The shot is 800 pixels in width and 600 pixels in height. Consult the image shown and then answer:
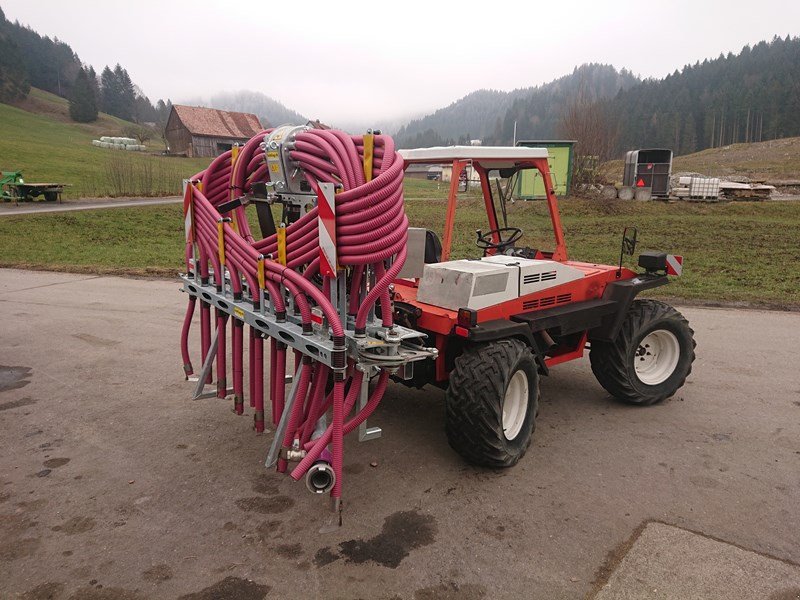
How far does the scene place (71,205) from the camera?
22.3 metres

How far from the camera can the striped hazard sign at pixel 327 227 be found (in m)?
3.12

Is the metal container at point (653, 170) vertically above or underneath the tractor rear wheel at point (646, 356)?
above

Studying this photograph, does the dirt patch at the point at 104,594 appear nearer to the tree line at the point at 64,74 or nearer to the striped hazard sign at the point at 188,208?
the striped hazard sign at the point at 188,208

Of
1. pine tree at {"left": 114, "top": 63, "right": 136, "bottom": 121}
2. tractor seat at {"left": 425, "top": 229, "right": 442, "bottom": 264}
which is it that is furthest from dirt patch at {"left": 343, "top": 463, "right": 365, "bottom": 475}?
pine tree at {"left": 114, "top": 63, "right": 136, "bottom": 121}

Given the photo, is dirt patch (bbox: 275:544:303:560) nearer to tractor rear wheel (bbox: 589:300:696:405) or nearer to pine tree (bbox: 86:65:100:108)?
tractor rear wheel (bbox: 589:300:696:405)

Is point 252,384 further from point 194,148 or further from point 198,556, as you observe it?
point 194,148

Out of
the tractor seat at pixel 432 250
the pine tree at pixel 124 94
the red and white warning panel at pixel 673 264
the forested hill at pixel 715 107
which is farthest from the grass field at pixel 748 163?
the pine tree at pixel 124 94

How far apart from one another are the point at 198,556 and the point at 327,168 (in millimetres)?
2260

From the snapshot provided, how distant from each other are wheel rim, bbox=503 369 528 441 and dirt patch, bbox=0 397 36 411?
419 cm

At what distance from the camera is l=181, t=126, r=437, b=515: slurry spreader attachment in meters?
3.14

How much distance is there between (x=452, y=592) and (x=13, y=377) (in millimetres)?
5184

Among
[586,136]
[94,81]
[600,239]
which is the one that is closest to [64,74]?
[94,81]

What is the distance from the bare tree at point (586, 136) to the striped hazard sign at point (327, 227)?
22794mm

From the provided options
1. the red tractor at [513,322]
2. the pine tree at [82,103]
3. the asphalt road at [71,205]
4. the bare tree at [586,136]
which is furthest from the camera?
the pine tree at [82,103]
